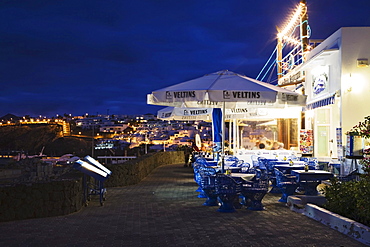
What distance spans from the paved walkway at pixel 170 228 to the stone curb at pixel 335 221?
0.33 feet

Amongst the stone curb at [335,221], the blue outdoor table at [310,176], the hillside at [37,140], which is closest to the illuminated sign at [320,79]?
the blue outdoor table at [310,176]

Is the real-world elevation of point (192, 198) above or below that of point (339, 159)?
below

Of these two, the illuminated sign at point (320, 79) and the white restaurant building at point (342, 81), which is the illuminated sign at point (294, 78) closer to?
the illuminated sign at point (320, 79)

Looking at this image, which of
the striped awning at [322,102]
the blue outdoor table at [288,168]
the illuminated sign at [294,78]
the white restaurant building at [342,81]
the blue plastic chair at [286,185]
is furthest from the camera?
the illuminated sign at [294,78]

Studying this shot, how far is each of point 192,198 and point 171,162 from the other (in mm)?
15631

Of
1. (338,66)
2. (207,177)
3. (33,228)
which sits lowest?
(33,228)

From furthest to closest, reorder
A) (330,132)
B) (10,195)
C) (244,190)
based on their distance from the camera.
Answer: (330,132) < (244,190) < (10,195)

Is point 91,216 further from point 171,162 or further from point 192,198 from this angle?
point 171,162

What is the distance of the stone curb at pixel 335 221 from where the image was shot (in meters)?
5.66

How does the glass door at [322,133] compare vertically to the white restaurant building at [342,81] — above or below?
below

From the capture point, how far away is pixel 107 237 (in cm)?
604

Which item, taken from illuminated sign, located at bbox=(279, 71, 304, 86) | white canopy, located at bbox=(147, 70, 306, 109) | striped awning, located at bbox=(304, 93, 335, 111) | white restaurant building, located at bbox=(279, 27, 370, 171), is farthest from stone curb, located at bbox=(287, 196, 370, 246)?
illuminated sign, located at bbox=(279, 71, 304, 86)

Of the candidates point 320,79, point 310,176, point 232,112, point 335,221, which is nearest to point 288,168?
point 310,176

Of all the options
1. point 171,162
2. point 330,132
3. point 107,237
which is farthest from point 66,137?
point 107,237
